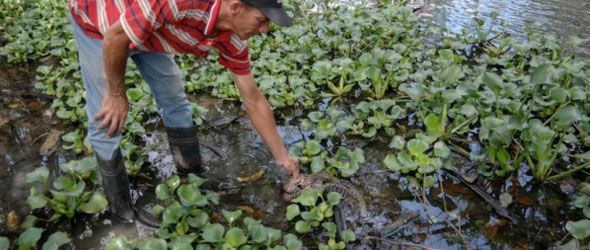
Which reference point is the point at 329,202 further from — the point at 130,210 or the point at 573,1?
the point at 573,1

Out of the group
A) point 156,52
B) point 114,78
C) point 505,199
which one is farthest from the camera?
point 505,199

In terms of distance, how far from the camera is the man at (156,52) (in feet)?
6.04

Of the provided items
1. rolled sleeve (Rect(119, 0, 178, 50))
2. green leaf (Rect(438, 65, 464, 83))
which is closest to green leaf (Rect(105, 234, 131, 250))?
rolled sleeve (Rect(119, 0, 178, 50))

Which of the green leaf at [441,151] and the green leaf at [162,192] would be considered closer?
the green leaf at [162,192]

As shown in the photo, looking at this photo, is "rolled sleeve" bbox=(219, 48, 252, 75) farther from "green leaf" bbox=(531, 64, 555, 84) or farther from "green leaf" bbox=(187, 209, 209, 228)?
"green leaf" bbox=(531, 64, 555, 84)

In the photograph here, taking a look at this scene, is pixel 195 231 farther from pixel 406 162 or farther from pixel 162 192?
pixel 406 162

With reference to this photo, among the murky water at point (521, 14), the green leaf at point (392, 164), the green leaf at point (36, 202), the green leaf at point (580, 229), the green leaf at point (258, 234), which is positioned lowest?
the murky water at point (521, 14)

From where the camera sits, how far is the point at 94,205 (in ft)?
8.52

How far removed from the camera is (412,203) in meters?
2.89

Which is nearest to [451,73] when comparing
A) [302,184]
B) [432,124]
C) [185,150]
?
[432,124]

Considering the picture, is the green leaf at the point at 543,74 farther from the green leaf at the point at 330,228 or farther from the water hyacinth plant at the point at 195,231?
the water hyacinth plant at the point at 195,231

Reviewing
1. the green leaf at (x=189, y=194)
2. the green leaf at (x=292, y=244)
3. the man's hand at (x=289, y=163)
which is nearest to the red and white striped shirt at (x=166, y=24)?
the man's hand at (x=289, y=163)

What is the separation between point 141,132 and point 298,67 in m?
1.95

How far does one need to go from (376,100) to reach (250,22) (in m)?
2.28
